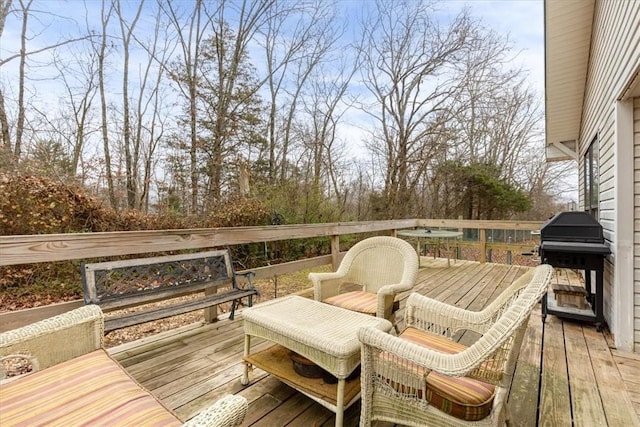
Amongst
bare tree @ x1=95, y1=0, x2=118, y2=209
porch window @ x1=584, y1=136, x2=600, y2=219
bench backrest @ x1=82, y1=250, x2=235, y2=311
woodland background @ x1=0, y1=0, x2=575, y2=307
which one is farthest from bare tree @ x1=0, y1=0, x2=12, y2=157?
porch window @ x1=584, y1=136, x2=600, y2=219

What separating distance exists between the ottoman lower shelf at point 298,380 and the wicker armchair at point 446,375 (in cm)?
18

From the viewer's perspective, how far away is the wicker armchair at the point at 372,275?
92.5 inches

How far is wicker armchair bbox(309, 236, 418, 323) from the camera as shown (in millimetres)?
2350

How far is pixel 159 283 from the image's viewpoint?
A: 253cm

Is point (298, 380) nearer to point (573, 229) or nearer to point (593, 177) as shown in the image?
point (573, 229)

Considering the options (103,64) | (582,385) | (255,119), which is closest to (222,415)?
(582,385)

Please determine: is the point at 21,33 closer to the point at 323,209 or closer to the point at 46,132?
the point at 46,132

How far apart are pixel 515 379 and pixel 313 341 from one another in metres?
1.51

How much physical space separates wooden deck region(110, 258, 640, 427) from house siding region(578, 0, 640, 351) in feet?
1.48

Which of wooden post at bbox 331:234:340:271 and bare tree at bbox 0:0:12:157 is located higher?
bare tree at bbox 0:0:12:157

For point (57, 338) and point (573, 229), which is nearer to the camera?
point (57, 338)

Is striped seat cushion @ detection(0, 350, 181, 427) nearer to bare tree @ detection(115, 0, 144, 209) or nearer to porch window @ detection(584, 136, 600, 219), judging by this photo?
porch window @ detection(584, 136, 600, 219)

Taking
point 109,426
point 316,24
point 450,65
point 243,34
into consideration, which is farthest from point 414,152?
point 109,426

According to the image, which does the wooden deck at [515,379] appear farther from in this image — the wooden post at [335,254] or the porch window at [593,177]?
the porch window at [593,177]
